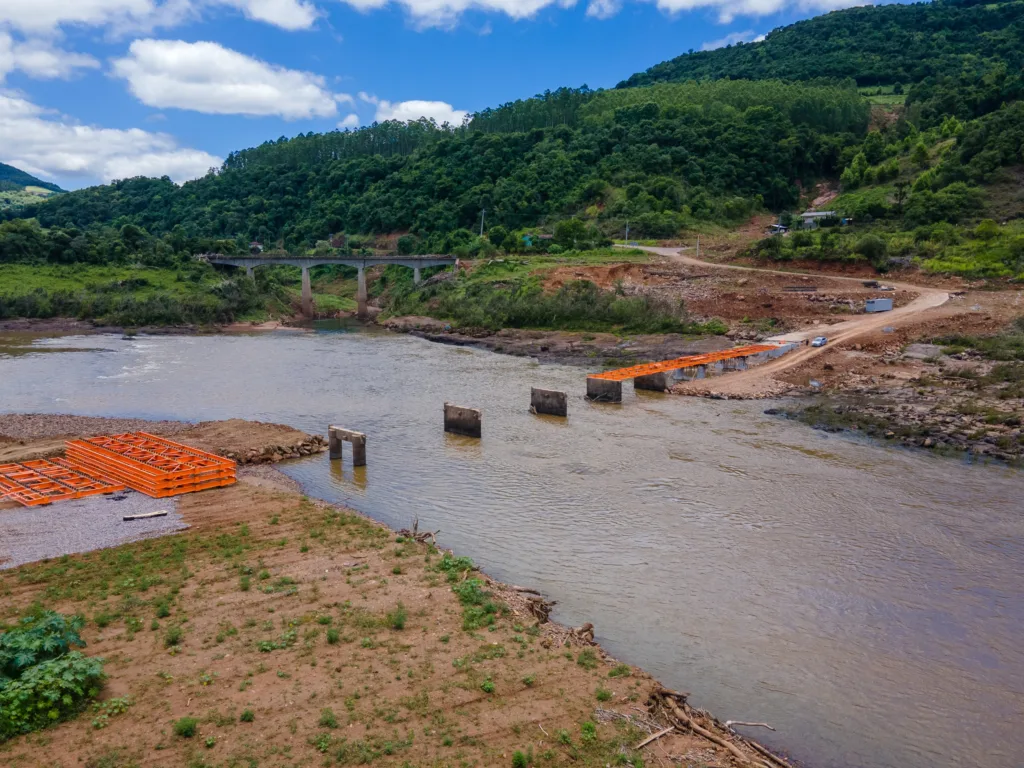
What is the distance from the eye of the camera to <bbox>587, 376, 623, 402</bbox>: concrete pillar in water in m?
38.1

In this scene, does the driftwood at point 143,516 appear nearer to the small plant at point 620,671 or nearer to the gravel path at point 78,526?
the gravel path at point 78,526

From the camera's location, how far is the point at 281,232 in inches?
5039

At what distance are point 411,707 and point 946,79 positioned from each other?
131 m

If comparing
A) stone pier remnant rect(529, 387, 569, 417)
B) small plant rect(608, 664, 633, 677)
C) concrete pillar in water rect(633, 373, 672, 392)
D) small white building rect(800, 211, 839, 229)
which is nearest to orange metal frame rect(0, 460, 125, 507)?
small plant rect(608, 664, 633, 677)

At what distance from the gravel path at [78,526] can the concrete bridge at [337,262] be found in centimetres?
6534

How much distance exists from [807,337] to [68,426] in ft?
133

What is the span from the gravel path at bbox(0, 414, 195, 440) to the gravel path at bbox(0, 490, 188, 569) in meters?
9.37

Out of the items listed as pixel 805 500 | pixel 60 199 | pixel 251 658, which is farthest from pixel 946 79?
pixel 60 199

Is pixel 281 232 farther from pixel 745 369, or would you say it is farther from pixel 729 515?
pixel 729 515

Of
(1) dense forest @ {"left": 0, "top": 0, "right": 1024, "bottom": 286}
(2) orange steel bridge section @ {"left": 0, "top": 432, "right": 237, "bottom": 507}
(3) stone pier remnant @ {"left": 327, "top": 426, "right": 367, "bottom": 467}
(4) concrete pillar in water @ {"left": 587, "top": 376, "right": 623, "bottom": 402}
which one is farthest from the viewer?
(1) dense forest @ {"left": 0, "top": 0, "right": 1024, "bottom": 286}

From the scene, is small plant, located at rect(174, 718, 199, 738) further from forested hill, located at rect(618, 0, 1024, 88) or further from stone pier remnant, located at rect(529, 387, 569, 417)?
forested hill, located at rect(618, 0, 1024, 88)

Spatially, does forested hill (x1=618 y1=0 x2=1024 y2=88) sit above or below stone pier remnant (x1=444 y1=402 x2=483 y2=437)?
above

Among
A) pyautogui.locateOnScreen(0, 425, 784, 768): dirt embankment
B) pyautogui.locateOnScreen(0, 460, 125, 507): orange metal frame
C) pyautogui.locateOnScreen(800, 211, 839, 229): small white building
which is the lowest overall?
pyautogui.locateOnScreen(0, 425, 784, 768): dirt embankment

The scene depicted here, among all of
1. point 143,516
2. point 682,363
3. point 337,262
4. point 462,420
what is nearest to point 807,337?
point 682,363
